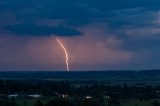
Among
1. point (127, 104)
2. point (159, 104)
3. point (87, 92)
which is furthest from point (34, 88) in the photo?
point (159, 104)

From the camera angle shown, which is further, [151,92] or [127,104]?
[151,92]

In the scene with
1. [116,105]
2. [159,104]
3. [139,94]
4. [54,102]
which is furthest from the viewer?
[139,94]

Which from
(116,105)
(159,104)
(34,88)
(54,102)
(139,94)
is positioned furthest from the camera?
(34,88)

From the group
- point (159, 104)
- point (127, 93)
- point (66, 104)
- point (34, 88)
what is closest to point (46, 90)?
point (34, 88)

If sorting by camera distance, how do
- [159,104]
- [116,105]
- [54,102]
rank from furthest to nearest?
[116,105], [159,104], [54,102]

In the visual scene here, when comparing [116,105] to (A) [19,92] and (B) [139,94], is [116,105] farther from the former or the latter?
(A) [19,92]

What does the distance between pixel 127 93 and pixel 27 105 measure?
5009cm

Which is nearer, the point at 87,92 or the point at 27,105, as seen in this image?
the point at 27,105

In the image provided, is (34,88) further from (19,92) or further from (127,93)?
(127,93)

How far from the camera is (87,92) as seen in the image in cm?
13550

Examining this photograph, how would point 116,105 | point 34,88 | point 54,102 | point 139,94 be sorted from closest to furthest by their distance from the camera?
point 54,102
point 116,105
point 139,94
point 34,88

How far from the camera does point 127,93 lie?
13712 cm

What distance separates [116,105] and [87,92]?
3495cm

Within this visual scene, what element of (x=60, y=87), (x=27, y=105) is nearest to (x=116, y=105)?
(x=27, y=105)
